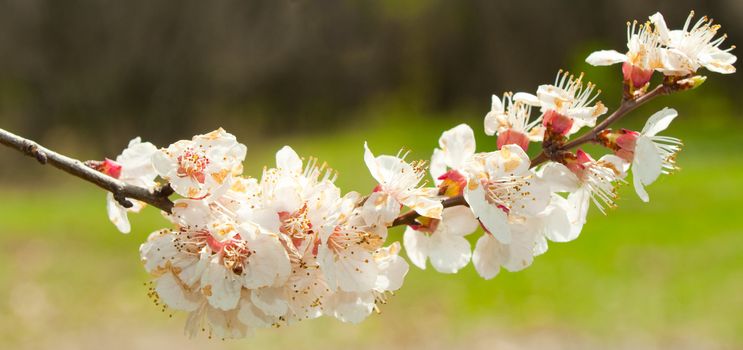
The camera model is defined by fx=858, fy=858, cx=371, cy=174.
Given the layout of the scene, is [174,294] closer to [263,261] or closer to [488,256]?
[263,261]

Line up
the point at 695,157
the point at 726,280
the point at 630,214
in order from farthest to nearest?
the point at 695,157, the point at 630,214, the point at 726,280

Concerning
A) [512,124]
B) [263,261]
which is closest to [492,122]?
[512,124]

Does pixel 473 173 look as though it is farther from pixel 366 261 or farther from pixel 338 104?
pixel 338 104

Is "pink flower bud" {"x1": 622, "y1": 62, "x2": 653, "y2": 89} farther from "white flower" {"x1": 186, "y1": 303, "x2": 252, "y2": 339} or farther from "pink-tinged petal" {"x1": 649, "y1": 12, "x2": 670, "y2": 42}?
"white flower" {"x1": 186, "y1": 303, "x2": 252, "y2": 339}

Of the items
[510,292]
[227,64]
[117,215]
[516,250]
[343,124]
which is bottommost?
[516,250]

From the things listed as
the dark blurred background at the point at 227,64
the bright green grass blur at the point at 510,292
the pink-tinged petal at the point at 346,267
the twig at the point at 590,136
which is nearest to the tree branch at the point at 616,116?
the twig at the point at 590,136

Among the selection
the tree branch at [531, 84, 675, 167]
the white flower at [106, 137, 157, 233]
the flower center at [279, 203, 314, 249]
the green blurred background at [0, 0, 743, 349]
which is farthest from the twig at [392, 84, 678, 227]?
the green blurred background at [0, 0, 743, 349]

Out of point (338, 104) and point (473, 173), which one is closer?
point (473, 173)

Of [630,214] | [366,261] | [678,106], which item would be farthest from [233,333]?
[678,106]
